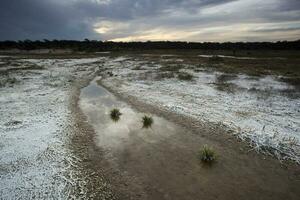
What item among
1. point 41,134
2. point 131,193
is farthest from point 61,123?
point 131,193

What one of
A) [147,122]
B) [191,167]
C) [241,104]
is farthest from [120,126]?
[241,104]

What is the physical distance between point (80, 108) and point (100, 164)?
7121 mm

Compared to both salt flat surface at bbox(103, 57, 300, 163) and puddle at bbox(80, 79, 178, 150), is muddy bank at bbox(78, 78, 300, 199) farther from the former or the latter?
salt flat surface at bbox(103, 57, 300, 163)

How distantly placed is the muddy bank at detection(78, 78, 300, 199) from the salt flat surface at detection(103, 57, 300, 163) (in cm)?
105

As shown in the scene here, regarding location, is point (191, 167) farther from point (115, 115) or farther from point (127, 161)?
point (115, 115)

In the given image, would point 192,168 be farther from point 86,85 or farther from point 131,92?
point 86,85

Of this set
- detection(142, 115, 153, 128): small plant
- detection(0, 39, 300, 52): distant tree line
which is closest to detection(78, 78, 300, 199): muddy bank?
detection(142, 115, 153, 128): small plant

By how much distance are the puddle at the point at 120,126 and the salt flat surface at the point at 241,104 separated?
6.72ft

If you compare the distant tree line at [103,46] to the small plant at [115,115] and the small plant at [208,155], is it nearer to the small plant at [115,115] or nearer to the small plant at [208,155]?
the small plant at [115,115]

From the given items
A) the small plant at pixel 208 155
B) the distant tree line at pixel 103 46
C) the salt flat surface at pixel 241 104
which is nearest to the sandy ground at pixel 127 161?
the small plant at pixel 208 155

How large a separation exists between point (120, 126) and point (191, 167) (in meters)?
4.84

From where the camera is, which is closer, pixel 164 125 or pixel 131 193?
pixel 131 193

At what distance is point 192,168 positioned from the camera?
8.01m

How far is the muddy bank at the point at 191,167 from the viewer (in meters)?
6.83
